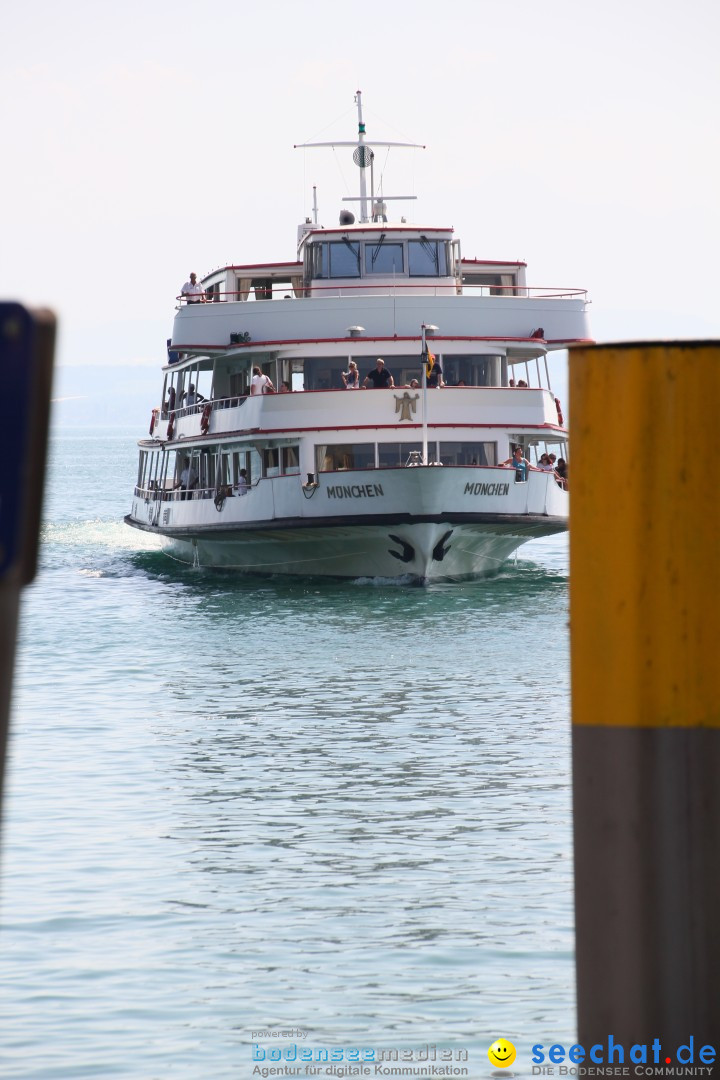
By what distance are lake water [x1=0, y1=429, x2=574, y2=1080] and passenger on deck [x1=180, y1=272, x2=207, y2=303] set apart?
12458 mm

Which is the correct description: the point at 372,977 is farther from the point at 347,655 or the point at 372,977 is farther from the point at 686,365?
the point at 347,655

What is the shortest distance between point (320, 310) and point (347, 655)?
38.5 ft

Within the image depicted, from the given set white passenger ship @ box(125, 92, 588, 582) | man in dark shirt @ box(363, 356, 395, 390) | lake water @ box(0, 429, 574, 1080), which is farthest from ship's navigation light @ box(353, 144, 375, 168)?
lake water @ box(0, 429, 574, 1080)

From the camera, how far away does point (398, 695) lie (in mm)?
17062

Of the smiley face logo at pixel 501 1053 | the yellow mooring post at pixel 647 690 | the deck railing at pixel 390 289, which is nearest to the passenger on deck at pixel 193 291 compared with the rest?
the deck railing at pixel 390 289

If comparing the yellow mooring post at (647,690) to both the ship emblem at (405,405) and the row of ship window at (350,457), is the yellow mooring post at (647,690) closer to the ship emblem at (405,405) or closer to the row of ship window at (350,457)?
the row of ship window at (350,457)

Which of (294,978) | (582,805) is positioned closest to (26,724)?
(294,978)

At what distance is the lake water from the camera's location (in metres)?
7.03

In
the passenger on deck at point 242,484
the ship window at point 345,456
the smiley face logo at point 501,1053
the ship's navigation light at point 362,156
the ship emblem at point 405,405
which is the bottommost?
the smiley face logo at point 501,1053

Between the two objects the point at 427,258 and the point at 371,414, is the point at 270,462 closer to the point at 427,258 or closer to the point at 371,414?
the point at 371,414

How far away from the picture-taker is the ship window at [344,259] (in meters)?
32.1

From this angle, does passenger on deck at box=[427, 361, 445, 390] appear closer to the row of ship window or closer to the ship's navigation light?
the row of ship window

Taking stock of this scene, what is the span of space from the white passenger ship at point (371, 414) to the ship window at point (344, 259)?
38 millimetres

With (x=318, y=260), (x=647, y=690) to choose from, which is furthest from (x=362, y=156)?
(x=647, y=690)
